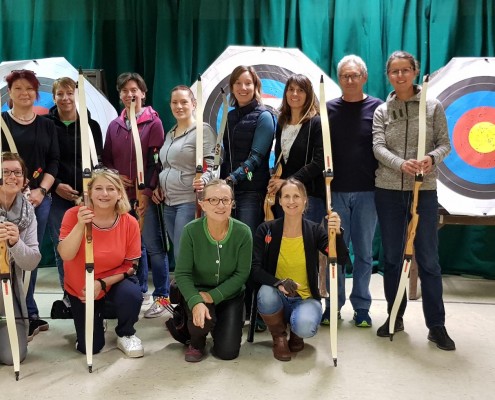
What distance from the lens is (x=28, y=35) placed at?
406cm

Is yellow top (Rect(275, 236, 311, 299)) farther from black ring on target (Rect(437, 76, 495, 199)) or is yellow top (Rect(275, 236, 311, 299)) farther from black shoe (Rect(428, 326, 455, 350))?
black ring on target (Rect(437, 76, 495, 199))

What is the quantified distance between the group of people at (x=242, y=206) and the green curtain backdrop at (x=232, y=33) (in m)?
1.12

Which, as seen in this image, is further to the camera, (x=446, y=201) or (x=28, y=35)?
(x=28, y=35)

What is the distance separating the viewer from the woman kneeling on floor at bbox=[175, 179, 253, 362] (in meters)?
2.32

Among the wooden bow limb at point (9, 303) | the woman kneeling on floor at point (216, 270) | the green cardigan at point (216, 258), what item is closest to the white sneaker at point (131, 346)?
the woman kneeling on floor at point (216, 270)

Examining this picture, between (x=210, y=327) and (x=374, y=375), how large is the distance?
69 centimetres

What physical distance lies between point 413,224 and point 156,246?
136 centimetres

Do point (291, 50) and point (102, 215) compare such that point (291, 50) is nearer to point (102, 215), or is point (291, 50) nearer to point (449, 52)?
point (449, 52)

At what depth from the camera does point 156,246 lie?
301 centimetres

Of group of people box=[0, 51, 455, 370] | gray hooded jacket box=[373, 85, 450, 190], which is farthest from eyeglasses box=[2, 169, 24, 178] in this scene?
gray hooded jacket box=[373, 85, 450, 190]

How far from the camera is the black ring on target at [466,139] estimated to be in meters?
3.39

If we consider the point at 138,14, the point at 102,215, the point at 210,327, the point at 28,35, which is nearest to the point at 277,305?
the point at 210,327

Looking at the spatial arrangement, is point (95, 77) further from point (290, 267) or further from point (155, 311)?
point (290, 267)

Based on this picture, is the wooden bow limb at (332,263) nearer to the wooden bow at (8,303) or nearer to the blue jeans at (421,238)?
the blue jeans at (421,238)
